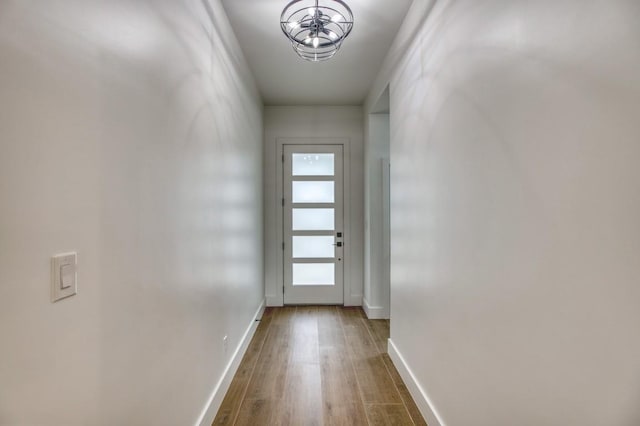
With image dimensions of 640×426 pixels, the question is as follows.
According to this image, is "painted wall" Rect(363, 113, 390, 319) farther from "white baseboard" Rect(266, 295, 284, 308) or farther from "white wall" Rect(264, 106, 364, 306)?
"white baseboard" Rect(266, 295, 284, 308)

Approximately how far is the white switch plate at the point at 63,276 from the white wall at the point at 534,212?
1309 mm

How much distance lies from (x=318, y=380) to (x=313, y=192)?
2.48 m

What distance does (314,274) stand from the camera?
4469 millimetres

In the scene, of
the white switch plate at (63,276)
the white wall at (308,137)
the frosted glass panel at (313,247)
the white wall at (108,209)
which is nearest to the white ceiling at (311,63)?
the white wall at (308,137)

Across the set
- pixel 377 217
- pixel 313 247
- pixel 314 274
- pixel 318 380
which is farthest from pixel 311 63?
pixel 318 380

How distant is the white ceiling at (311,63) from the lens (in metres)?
2.35

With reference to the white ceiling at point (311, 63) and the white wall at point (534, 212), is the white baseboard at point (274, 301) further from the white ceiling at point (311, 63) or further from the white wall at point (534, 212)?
the white wall at point (534, 212)

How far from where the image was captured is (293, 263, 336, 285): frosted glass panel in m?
4.46

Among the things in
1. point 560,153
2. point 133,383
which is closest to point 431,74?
point 560,153

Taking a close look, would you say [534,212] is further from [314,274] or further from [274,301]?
[274,301]

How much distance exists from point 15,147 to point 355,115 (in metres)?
4.07

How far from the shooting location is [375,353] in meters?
2.99

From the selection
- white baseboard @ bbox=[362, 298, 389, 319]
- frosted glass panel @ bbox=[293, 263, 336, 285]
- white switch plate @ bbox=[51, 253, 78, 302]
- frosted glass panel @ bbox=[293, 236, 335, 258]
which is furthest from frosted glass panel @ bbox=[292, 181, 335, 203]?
white switch plate @ bbox=[51, 253, 78, 302]

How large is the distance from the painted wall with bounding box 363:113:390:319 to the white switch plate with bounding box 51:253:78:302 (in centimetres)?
330
